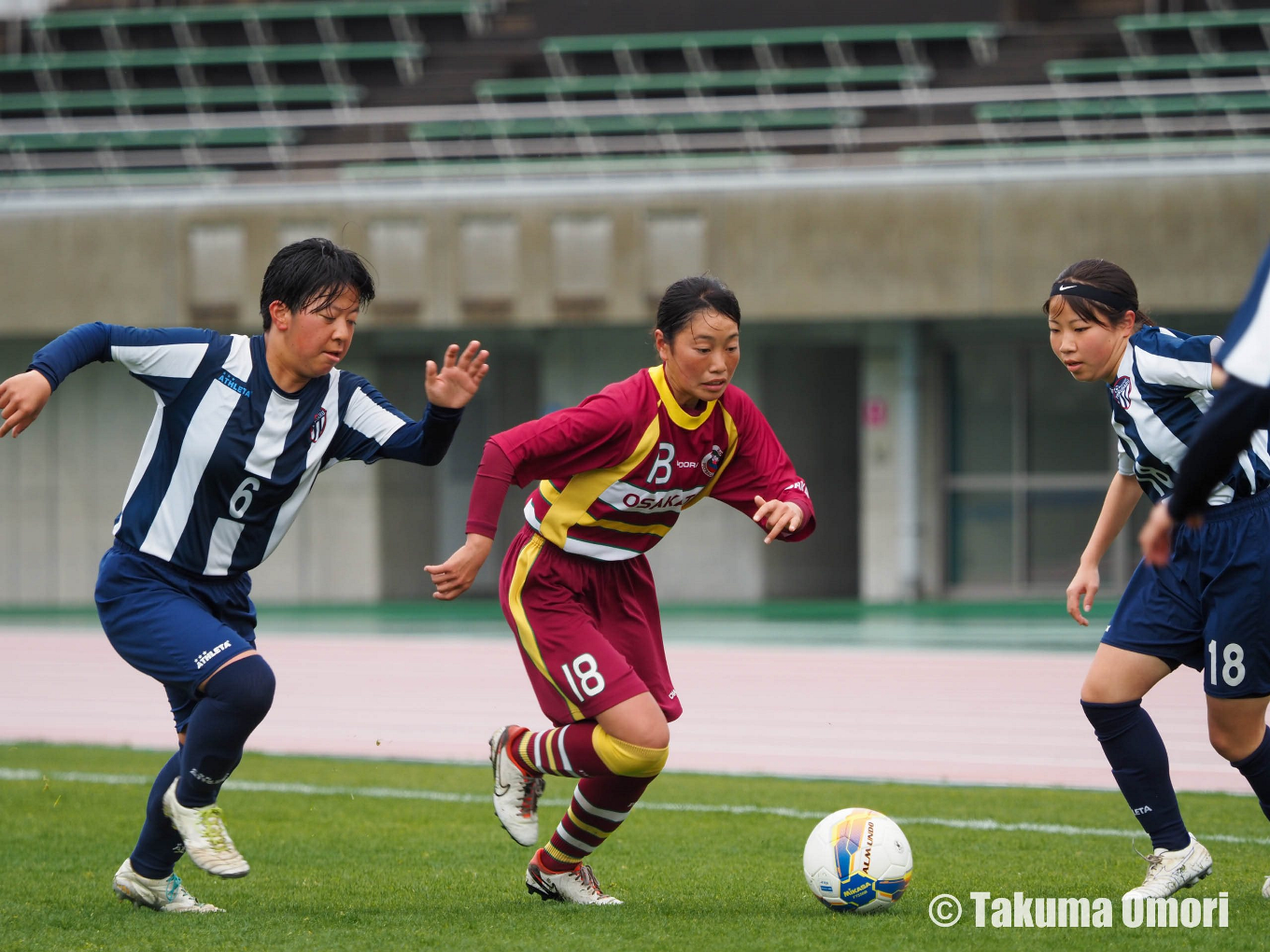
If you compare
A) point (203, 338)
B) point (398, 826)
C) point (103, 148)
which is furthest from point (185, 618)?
point (103, 148)

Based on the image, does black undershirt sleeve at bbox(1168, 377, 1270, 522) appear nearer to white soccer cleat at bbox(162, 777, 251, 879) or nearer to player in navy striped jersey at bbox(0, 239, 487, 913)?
player in navy striped jersey at bbox(0, 239, 487, 913)

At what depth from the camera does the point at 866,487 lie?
21.0 metres

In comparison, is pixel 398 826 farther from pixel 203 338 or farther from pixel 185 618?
pixel 203 338

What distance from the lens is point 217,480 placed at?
485 cm

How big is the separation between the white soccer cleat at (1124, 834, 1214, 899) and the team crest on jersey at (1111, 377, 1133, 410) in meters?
1.47

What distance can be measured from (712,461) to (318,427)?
1.38m

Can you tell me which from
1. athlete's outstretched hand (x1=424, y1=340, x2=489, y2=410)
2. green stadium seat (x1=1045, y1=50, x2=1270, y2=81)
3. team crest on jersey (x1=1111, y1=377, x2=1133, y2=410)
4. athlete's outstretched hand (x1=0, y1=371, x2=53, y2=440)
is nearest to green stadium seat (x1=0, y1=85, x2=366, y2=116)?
green stadium seat (x1=1045, y1=50, x2=1270, y2=81)

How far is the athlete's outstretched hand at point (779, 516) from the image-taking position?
4688 millimetres

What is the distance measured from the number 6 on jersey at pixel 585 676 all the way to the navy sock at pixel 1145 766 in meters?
1.65

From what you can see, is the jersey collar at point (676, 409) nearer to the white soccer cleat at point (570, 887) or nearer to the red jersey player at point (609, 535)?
the red jersey player at point (609, 535)

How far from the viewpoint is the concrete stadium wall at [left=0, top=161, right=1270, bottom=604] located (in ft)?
62.4

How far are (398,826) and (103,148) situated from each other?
19156 millimetres

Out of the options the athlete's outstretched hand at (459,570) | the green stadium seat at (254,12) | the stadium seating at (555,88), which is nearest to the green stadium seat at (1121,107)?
the stadium seating at (555,88)

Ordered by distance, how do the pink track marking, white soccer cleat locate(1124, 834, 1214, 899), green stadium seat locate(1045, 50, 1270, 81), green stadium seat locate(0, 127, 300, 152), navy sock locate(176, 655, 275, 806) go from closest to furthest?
1. navy sock locate(176, 655, 275, 806)
2. white soccer cleat locate(1124, 834, 1214, 899)
3. the pink track marking
4. green stadium seat locate(1045, 50, 1270, 81)
5. green stadium seat locate(0, 127, 300, 152)
